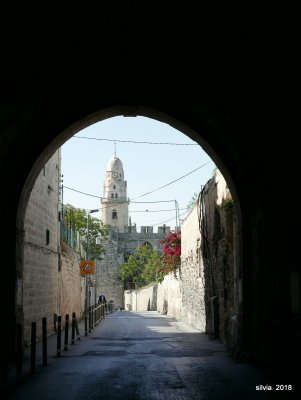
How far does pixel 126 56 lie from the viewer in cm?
1045

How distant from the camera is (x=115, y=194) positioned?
10356cm

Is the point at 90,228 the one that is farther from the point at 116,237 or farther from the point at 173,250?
the point at 173,250

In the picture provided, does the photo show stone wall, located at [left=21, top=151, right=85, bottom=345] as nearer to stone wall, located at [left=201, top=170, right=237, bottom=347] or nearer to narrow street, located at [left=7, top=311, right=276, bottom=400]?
narrow street, located at [left=7, top=311, right=276, bottom=400]

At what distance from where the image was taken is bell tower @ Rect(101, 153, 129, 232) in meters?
103

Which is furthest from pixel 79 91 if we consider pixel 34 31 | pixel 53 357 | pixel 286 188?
pixel 53 357

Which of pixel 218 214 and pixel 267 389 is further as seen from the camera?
pixel 218 214

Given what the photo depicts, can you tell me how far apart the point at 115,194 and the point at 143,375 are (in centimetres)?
9379

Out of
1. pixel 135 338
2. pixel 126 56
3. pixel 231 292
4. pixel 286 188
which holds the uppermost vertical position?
pixel 126 56

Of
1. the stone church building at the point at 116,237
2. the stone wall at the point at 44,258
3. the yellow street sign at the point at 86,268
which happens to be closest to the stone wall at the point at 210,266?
the yellow street sign at the point at 86,268

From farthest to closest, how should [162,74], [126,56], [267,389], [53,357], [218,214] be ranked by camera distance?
[218,214]
[53,357]
[162,74]
[126,56]
[267,389]

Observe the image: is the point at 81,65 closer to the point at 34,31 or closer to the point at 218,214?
the point at 34,31

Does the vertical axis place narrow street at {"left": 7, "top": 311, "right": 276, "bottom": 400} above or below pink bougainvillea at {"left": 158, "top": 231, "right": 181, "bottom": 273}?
below

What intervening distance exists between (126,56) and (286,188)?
11.4 ft

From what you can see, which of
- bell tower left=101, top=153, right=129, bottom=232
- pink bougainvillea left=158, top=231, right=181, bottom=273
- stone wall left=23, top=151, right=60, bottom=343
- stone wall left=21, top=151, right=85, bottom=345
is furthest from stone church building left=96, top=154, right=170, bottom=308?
stone wall left=23, top=151, right=60, bottom=343
